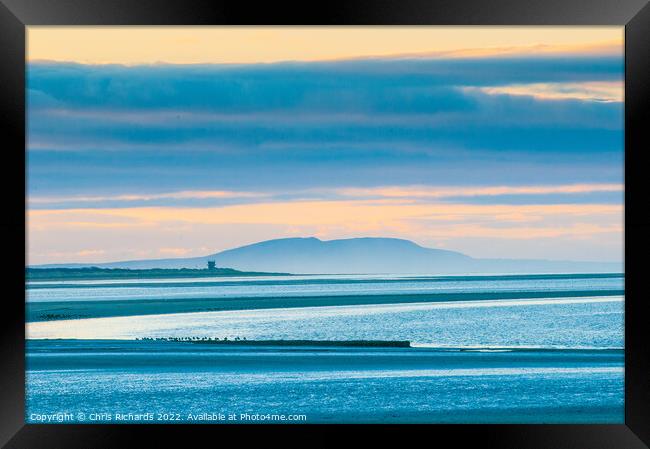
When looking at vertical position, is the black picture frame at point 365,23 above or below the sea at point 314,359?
above

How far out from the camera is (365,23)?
13.3 ft

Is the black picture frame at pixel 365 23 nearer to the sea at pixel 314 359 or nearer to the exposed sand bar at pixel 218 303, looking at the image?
the sea at pixel 314 359

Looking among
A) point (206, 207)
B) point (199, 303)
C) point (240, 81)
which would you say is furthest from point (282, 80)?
point (199, 303)

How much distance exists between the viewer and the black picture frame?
401cm

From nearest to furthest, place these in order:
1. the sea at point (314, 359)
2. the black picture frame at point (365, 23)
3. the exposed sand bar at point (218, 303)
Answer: the black picture frame at point (365, 23) → the sea at point (314, 359) → the exposed sand bar at point (218, 303)

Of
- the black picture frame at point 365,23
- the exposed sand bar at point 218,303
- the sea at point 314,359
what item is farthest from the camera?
the exposed sand bar at point 218,303

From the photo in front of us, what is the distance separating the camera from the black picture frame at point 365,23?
4.01 meters

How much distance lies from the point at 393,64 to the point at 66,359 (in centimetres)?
696

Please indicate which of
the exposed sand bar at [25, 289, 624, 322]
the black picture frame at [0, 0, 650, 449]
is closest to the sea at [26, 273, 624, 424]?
the exposed sand bar at [25, 289, 624, 322]

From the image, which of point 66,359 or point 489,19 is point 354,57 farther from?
point 489,19

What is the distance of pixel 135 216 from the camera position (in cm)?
1197

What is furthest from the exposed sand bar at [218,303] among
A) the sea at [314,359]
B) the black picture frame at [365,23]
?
the black picture frame at [365,23]

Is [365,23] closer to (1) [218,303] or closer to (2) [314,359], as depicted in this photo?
(2) [314,359]

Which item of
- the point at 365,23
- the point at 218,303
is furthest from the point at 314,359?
the point at 218,303
